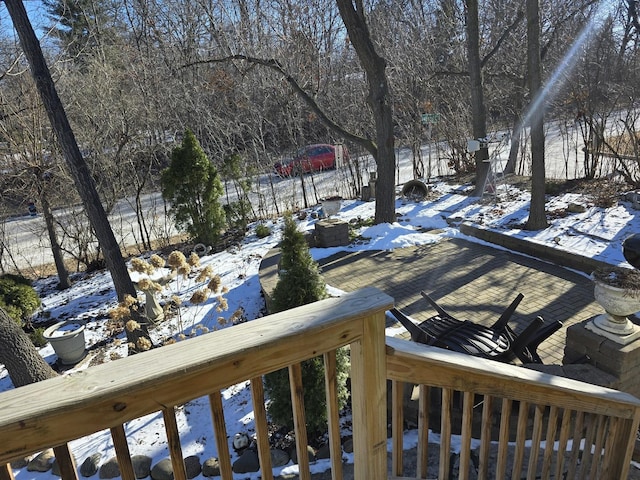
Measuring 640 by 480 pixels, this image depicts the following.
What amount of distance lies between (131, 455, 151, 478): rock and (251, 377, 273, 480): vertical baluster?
2.64 metres

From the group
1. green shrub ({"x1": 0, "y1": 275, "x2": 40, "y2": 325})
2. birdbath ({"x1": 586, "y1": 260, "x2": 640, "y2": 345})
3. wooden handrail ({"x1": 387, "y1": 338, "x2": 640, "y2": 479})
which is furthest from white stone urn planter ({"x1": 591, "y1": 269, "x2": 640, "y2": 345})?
green shrub ({"x1": 0, "y1": 275, "x2": 40, "y2": 325})

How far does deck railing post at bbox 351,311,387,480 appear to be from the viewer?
1133mm

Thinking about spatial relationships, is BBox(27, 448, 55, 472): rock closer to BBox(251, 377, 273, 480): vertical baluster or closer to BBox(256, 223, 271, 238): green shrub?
BBox(251, 377, 273, 480): vertical baluster

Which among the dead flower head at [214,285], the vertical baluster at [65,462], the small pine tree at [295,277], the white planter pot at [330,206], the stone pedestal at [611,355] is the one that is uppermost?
the vertical baluster at [65,462]

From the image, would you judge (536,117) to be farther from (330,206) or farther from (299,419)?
(299,419)

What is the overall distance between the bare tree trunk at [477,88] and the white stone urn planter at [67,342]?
334 inches

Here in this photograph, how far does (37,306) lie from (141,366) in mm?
5965

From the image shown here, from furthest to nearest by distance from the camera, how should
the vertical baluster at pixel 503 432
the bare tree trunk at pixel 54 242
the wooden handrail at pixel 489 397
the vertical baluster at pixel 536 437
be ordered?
1. the bare tree trunk at pixel 54 242
2. the vertical baluster at pixel 536 437
3. the vertical baluster at pixel 503 432
4. the wooden handrail at pixel 489 397

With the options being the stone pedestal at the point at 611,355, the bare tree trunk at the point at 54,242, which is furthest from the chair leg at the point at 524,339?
the bare tree trunk at the point at 54,242

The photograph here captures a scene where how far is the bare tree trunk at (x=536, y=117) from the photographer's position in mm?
6221

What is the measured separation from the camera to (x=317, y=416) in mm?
3164

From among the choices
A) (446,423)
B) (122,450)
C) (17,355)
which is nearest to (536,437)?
(446,423)

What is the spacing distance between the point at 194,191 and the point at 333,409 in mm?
7293

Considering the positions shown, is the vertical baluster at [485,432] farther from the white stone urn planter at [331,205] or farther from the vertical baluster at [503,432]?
the white stone urn planter at [331,205]
